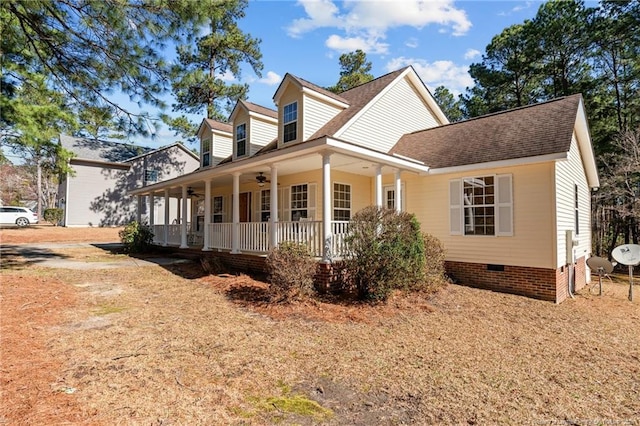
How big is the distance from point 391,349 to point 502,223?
5.94 meters

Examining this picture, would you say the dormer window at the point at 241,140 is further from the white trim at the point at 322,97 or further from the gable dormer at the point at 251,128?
the white trim at the point at 322,97

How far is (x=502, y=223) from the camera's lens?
915 cm

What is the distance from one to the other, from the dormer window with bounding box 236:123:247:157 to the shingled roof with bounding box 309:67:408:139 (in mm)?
3387

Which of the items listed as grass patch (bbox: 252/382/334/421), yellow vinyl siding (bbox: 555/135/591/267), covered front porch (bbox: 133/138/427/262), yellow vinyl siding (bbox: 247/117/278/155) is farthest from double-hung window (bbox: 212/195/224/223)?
grass patch (bbox: 252/382/334/421)

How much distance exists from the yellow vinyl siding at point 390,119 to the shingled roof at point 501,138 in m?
0.76

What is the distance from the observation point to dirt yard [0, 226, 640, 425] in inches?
129

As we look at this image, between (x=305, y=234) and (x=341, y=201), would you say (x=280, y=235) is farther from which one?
(x=341, y=201)

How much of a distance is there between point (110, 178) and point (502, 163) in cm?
2780

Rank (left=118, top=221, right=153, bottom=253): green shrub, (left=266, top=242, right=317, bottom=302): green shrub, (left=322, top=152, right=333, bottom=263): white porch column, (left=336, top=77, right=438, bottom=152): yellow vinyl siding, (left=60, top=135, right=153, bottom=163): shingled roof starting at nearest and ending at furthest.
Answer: (left=266, top=242, right=317, bottom=302): green shrub → (left=322, top=152, right=333, bottom=263): white porch column → (left=336, top=77, right=438, bottom=152): yellow vinyl siding → (left=118, top=221, right=153, bottom=253): green shrub → (left=60, top=135, right=153, bottom=163): shingled roof

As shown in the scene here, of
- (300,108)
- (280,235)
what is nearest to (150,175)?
(300,108)

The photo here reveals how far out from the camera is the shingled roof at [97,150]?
2589 cm

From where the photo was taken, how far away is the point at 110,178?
2686 centimetres

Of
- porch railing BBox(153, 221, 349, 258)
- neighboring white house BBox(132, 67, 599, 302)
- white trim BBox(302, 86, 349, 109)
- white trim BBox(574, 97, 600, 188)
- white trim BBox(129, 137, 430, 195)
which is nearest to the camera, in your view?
white trim BBox(129, 137, 430, 195)

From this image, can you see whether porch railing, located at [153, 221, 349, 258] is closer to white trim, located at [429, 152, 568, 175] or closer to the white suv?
white trim, located at [429, 152, 568, 175]
